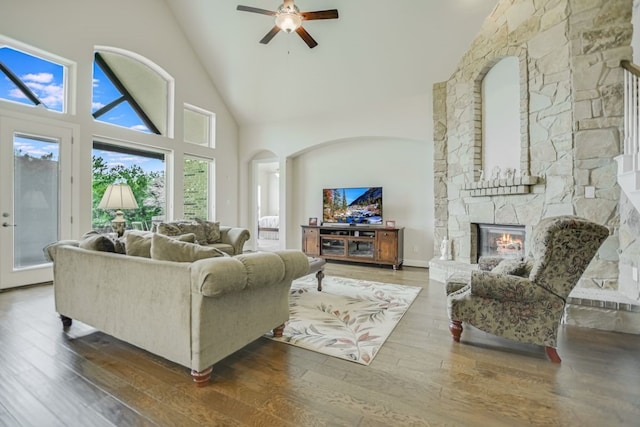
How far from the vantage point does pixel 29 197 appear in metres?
4.07

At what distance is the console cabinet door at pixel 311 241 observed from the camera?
6.11 meters

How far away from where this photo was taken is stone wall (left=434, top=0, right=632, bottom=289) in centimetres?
314

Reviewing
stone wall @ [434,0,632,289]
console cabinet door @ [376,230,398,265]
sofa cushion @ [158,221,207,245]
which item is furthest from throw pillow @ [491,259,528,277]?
sofa cushion @ [158,221,207,245]

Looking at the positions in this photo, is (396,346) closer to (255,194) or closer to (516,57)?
(516,57)

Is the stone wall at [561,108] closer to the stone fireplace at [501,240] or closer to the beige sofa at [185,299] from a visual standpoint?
the stone fireplace at [501,240]

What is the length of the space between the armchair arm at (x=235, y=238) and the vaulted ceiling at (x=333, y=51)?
3.07 m

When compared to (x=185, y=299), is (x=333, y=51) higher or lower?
higher

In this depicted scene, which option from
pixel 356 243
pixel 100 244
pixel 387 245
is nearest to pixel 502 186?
pixel 387 245

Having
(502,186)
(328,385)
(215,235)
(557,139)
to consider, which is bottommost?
(328,385)

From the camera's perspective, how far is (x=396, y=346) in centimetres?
241

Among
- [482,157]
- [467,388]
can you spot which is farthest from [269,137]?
[467,388]

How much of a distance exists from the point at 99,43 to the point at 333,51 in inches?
147

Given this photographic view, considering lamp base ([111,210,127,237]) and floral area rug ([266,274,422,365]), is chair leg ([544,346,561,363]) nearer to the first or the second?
floral area rug ([266,274,422,365])

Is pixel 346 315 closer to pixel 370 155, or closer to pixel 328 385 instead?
pixel 328 385
